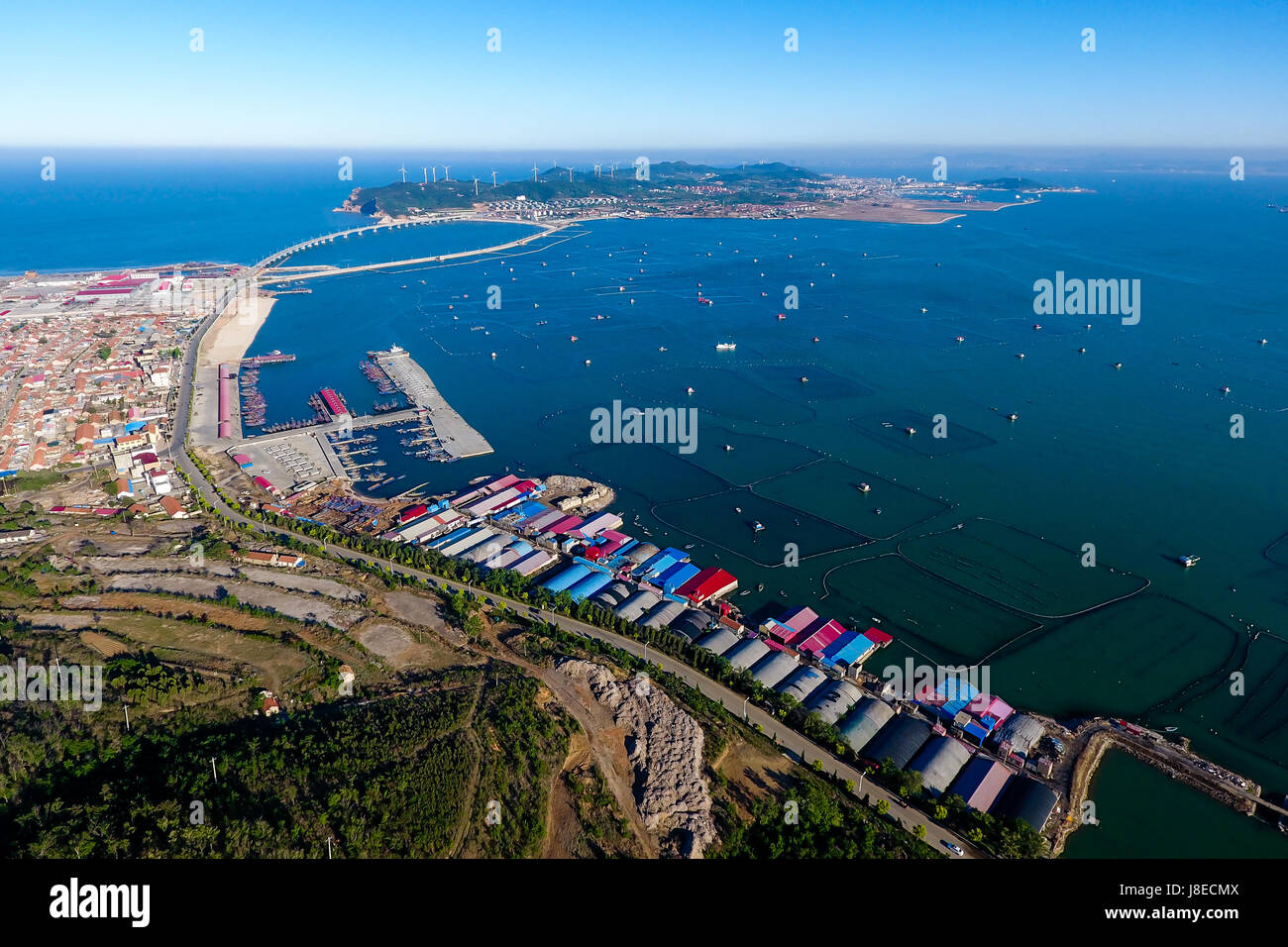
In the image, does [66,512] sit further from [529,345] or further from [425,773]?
[529,345]

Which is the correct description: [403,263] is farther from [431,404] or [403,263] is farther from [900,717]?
[900,717]

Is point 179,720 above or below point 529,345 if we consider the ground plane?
below

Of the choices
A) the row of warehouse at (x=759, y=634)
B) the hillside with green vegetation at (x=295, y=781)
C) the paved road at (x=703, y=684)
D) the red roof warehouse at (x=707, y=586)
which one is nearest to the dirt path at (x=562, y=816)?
the hillside with green vegetation at (x=295, y=781)

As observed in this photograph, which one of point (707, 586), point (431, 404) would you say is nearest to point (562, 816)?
point (707, 586)

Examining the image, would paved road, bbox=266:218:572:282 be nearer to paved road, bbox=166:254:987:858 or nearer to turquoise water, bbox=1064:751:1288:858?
paved road, bbox=166:254:987:858

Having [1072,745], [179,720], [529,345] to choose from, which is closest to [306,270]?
[529,345]
